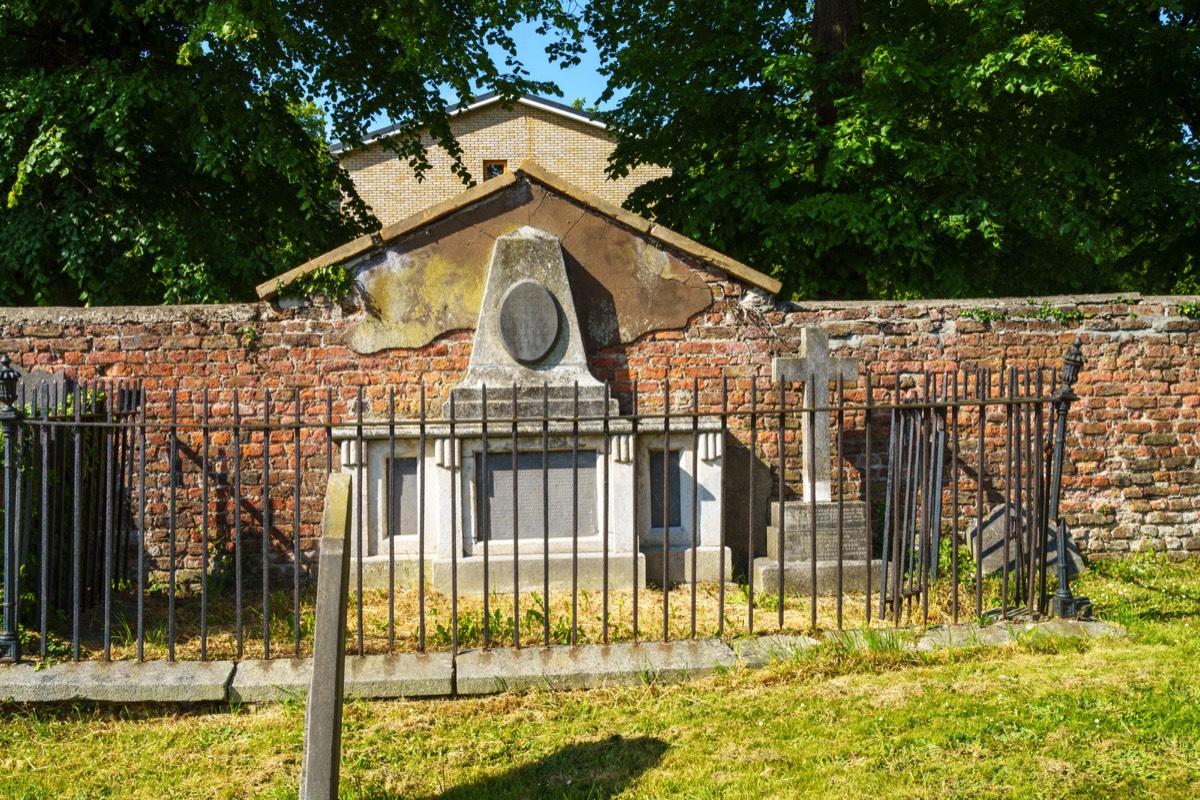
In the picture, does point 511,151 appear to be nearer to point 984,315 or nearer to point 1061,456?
point 984,315

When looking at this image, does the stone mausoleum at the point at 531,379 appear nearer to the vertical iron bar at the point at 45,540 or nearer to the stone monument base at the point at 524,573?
the stone monument base at the point at 524,573

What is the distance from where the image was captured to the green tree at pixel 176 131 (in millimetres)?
8953

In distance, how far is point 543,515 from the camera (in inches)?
259

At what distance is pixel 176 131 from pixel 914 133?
802 cm

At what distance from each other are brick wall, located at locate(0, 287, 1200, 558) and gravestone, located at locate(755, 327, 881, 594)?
1.86 ft

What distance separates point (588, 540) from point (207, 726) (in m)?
3.31

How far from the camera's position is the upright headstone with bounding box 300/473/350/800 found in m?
3.44

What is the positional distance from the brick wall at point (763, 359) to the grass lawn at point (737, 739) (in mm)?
3362

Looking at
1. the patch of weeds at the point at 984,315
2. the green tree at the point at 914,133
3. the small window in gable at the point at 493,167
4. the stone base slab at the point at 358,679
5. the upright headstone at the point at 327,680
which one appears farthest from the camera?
the small window in gable at the point at 493,167

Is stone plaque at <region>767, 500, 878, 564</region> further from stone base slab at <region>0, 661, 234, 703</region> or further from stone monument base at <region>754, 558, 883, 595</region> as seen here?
stone base slab at <region>0, 661, 234, 703</region>

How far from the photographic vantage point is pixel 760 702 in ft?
15.1

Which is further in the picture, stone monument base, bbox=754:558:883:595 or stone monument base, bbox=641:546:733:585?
stone monument base, bbox=641:546:733:585

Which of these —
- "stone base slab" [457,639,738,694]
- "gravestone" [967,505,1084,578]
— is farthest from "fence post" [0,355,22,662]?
"gravestone" [967,505,1084,578]

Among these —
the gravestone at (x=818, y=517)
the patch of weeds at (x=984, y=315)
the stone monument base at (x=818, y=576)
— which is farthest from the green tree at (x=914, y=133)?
the stone monument base at (x=818, y=576)
